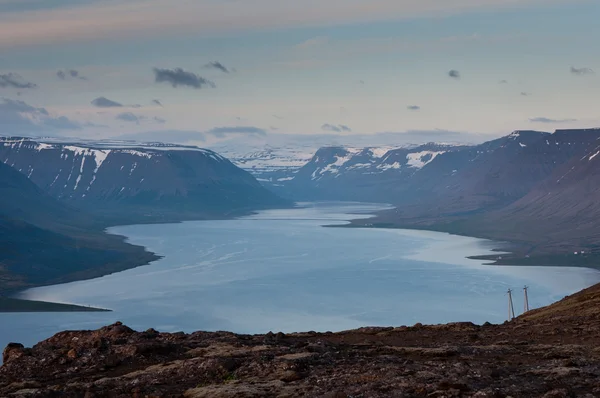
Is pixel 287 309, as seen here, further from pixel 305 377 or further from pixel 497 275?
pixel 305 377

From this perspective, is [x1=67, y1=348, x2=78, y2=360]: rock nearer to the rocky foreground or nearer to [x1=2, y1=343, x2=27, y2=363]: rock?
the rocky foreground

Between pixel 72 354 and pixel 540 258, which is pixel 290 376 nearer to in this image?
pixel 72 354

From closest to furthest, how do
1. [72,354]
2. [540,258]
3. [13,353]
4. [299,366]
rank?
1. [299,366]
2. [72,354]
3. [13,353]
4. [540,258]

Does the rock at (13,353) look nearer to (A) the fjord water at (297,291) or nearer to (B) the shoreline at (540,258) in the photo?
(A) the fjord water at (297,291)

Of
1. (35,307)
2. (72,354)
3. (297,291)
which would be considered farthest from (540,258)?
(72,354)

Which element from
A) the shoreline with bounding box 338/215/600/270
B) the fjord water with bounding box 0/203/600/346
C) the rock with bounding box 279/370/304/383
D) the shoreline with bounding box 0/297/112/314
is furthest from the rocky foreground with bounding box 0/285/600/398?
the shoreline with bounding box 338/215/600/270

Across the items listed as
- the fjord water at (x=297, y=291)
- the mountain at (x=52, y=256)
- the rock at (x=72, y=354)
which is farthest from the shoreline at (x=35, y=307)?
the rock at (x=72, y=354)
